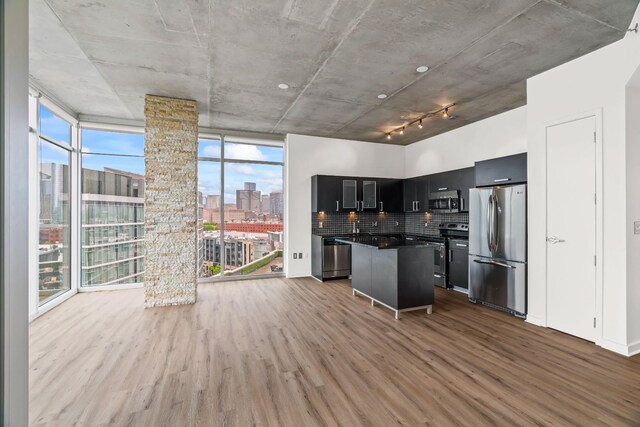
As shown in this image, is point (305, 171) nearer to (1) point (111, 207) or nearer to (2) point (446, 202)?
(2) point (446, 202)

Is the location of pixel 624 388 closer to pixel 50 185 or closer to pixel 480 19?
pixel 480 19

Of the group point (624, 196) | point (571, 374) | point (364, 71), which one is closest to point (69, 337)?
point (364, 71)

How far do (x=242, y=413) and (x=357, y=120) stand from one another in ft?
15.2

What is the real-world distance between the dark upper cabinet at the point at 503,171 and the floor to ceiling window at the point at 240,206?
3769 mm

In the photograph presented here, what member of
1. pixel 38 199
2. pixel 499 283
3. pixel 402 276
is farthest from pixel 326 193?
pixel 38 199

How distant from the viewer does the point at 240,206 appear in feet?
19.5

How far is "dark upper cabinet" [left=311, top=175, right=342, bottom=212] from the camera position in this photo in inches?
234

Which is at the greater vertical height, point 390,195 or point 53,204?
point 390,195

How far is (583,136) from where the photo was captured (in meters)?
3.09

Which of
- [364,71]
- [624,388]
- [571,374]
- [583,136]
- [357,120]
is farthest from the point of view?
[357,120]

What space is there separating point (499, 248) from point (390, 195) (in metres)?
2.81

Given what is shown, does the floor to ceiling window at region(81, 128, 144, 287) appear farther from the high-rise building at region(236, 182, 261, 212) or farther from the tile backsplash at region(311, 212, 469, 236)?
the tile backsplash at region(311, 212, 469, 236)

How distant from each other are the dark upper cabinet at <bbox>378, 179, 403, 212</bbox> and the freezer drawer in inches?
92.1

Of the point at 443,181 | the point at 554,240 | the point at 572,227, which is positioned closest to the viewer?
the point at 572,227
